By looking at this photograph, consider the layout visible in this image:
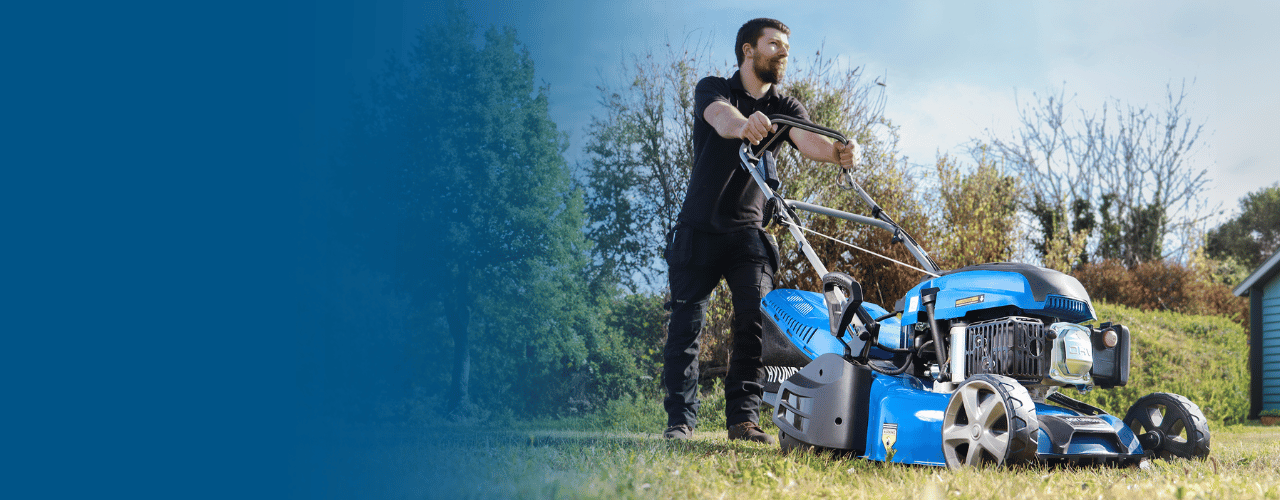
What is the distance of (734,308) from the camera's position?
4.10 metres

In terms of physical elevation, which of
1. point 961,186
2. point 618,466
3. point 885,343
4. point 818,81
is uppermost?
point 818,81

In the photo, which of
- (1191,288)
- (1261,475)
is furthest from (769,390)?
(1191,288)

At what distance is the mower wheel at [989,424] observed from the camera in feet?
8.23

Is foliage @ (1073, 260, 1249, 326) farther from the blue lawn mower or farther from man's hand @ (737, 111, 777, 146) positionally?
man's hand @ (737, 111, 777, 146)

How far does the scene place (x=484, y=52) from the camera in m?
2.35

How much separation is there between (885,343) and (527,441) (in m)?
1.76

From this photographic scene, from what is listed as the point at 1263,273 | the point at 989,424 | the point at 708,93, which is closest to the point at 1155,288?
the point at 1263,273

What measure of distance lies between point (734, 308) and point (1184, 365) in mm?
7500

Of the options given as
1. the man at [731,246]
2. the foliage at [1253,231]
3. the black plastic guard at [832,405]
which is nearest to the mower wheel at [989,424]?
the black plastic guard at [832,405]

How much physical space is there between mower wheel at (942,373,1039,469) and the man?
4.15 feet

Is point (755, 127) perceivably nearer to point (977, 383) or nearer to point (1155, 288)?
point (977, 383)

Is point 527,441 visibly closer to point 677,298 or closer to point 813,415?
point 813,415

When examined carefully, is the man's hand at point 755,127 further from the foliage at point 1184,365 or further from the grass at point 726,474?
the foliage at point 1184,365

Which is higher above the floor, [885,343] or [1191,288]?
[1191,288]
